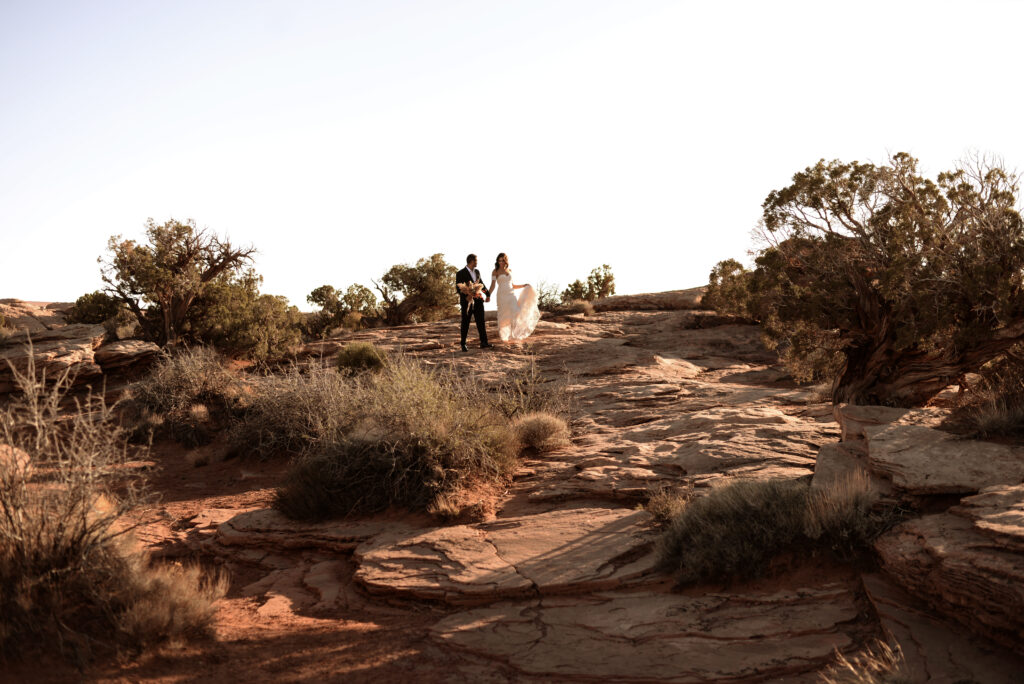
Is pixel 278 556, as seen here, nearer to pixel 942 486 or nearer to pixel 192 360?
pixel 942 486

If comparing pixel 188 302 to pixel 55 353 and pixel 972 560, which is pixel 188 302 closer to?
pixel 55 353

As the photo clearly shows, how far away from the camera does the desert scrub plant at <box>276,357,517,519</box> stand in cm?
801

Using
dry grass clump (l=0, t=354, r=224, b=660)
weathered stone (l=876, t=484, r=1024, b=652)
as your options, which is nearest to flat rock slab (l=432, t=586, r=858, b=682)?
weathered stone (l=876, t=484, r=1024, b=652)

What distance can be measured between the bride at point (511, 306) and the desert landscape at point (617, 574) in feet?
18.0

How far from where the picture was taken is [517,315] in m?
15.8

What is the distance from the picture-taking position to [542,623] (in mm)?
5570

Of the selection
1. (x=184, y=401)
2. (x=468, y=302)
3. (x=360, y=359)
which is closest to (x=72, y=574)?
(x=184, y=401)

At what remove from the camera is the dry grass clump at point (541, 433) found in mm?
9555

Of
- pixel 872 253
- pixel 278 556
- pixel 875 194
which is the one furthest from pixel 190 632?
pixel 875 194

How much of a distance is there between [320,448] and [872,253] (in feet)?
25.8

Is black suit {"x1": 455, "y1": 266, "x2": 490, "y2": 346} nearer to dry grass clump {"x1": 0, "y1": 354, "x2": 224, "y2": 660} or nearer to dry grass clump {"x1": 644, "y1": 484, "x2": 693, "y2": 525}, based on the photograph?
dry grass clump {"x1": 644, "y1": 484, "x2": 693, "y2": 525}

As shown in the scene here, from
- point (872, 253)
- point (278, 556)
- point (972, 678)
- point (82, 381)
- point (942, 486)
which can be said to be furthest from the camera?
point (82, 381)

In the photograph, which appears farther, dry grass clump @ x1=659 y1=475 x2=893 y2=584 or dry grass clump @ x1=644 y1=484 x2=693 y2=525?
dry grass clump @ x1=644 y1=484 x2=693 y2=525

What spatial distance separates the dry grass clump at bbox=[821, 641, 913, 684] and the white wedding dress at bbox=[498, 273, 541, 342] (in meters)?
11.4
